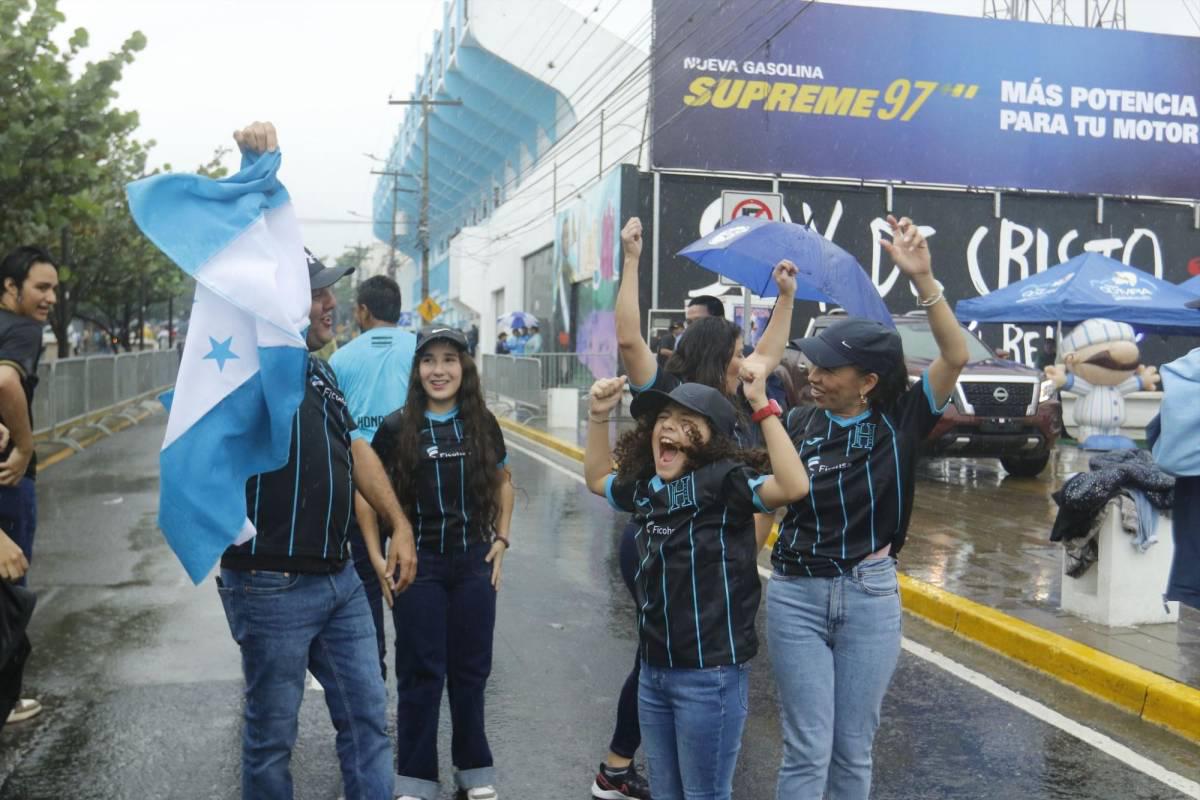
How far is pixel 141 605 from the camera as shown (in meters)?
7.97

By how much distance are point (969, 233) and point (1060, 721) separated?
964 inches

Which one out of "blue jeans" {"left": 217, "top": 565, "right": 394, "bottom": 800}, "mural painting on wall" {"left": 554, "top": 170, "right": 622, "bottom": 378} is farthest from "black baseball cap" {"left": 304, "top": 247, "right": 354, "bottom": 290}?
"mural painting on wall" {"left": 554, "top": 170, "right": 622, "bottom": 378}

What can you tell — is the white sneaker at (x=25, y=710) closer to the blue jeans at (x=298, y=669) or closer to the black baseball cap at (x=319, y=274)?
the blue jeans at (x=298, y=669)

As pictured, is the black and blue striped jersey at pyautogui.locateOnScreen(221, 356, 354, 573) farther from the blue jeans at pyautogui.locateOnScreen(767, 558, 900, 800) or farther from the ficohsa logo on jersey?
the ficohsa logo on jersey

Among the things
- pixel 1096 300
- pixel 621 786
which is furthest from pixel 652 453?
pixel 1096 300

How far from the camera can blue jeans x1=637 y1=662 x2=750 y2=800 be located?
3426 millimetres

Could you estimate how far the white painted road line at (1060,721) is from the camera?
200 inches

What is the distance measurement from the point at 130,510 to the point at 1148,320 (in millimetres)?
12681

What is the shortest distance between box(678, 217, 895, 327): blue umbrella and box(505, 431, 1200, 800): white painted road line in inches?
79.2

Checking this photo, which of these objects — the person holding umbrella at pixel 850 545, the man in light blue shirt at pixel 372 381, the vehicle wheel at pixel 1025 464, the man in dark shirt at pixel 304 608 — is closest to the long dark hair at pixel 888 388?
the person holding umbrella at pixel 850 545

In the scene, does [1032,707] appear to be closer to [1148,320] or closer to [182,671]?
[182,671]

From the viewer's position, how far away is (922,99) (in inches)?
1176

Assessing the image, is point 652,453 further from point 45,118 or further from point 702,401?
point 45,118

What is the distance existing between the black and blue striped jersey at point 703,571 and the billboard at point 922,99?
24452mm
